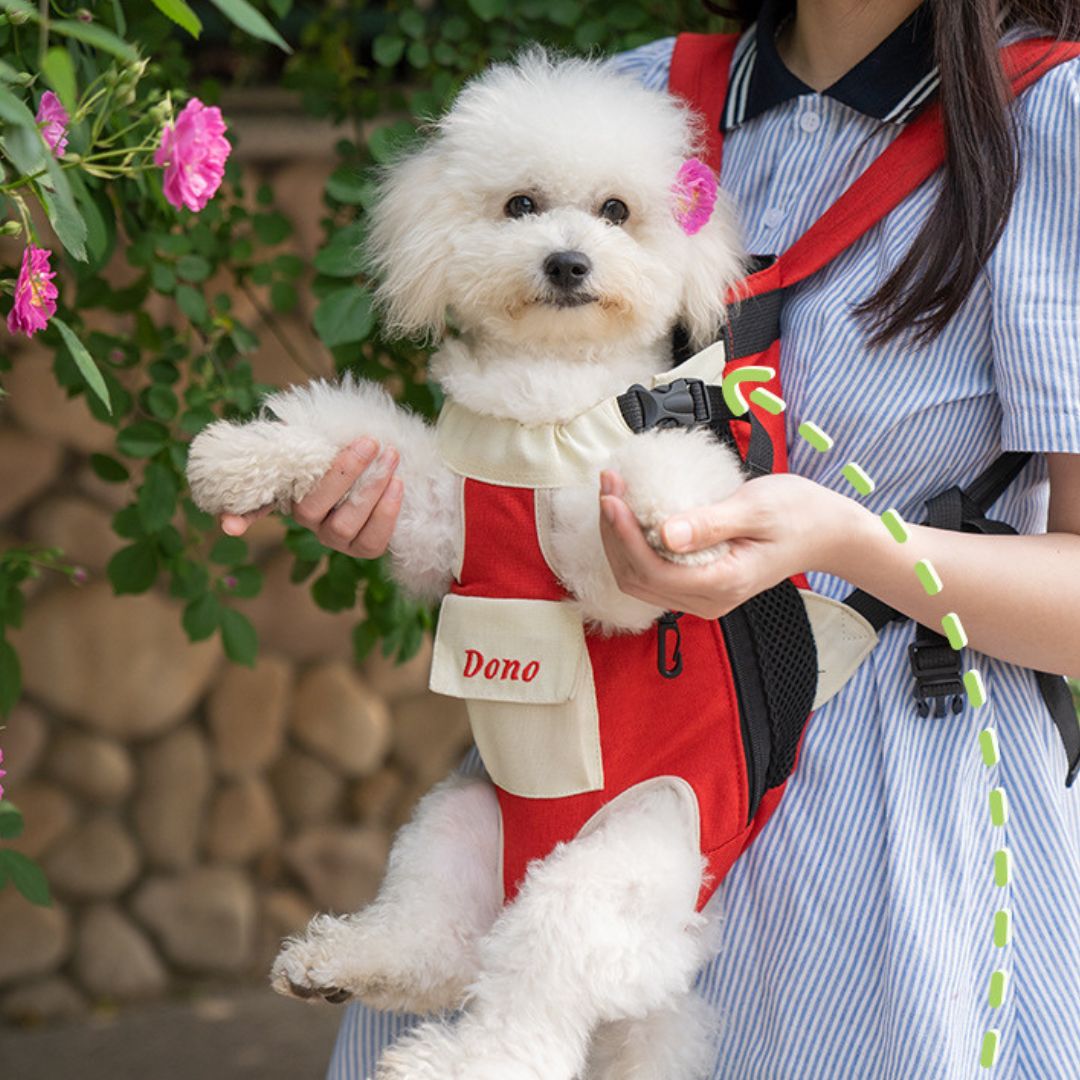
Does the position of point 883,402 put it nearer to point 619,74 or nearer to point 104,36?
point 619,74

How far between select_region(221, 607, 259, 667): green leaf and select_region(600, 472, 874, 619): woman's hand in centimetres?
80

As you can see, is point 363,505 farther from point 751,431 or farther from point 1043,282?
point 1043,282

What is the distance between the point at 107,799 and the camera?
2502 mm

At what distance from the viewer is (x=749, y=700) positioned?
42.9 inches

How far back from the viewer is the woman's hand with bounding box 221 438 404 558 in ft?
3.75

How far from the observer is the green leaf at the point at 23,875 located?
4.61 ft

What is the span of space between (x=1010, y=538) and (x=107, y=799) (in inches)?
75.1

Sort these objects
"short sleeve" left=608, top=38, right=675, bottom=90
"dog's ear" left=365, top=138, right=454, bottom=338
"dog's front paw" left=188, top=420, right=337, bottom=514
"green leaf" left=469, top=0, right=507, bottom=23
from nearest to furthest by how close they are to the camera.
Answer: "dog's front paw" left=188, top=420, right=337, bottom=514 < "dog's ear" left=365, top=138, right=454, bottom=338 < "short sleeve" left=608, top=38, right=675, bottom=90 < "green leaf" left=469, top=0, right=507, bottom=23

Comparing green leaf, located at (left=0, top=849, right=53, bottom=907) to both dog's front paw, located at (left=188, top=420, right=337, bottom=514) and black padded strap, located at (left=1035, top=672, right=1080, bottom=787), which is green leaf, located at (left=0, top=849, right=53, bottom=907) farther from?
black padded strap, located at (left=1035, top=672, right=1080, bottom=787)

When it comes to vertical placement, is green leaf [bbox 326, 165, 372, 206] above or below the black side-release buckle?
above

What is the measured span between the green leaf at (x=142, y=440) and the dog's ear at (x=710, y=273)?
72 cm

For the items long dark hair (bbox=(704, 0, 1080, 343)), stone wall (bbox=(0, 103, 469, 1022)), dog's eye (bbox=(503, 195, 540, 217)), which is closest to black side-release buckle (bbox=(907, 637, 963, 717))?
long dark hair (bbox=(704, 0, 1080, 343))

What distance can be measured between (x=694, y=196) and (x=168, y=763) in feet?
5.64

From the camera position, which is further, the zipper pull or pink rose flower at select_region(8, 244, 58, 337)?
the zipper pull
